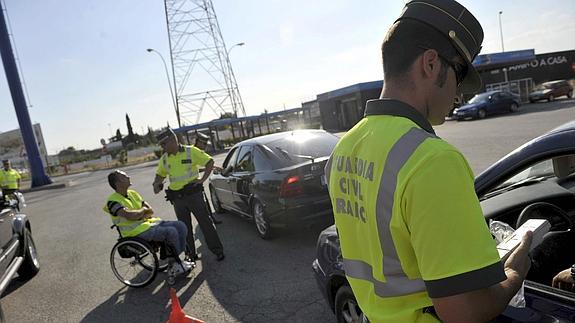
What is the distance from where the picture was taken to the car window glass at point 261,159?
603 centimetres

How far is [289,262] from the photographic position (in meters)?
5.06

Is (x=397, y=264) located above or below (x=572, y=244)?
above

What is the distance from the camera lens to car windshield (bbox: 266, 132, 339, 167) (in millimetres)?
5926

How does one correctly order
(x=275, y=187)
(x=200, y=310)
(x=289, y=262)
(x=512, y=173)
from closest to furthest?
(x=512, y=173)
(x=200, y=310)
(x=289, y=262)
(x=275, y=187)

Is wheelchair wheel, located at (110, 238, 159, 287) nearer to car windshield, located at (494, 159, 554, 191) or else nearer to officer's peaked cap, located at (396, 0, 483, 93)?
car windshield, located at (494, 159, 554, 191)

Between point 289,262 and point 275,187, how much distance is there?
3.58 feet

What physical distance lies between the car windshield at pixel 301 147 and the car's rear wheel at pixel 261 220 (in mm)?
787

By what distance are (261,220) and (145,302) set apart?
203 centimetres

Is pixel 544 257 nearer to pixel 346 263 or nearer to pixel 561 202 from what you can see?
pixel 561 202

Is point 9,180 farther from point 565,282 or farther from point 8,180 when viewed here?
point 565,282

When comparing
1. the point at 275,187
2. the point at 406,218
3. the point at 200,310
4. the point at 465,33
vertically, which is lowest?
the point at 200,310

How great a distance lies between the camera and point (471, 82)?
1.34 m

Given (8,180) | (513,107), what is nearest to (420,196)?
(8,180)

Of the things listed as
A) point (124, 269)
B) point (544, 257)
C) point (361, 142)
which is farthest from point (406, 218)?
point (124, 269)
